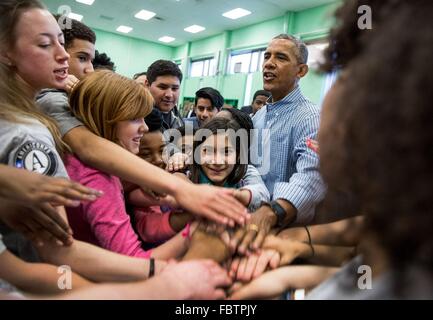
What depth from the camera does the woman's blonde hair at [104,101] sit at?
1.03m

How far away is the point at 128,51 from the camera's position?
10805mm

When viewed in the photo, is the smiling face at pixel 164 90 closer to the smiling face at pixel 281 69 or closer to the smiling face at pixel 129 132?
the smiling face at pixel 281 69

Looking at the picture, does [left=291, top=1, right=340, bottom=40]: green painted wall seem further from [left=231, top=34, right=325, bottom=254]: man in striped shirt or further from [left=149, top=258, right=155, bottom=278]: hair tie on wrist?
[left=149, top=258, right=155, bottom=278]: hair tie on wrist

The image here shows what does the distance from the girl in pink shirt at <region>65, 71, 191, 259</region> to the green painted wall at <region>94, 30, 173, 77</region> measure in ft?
33.3

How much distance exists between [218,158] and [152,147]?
0.34 m

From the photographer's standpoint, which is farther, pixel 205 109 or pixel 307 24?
pixel 307 24

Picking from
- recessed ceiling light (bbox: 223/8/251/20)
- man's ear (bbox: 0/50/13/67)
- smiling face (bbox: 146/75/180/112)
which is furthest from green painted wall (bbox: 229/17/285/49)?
man's ear (bbox: 0/50/13/67)

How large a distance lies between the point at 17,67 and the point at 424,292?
47.9 inches

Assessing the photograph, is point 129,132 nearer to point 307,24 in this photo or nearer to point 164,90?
point 164,90

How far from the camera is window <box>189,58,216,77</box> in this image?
9538 mm

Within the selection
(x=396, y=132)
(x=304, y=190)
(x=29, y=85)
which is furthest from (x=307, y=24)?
(x=396, y=132)

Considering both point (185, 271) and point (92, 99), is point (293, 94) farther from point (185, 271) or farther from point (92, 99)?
point (185, 271)

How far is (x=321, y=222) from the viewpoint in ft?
3.76

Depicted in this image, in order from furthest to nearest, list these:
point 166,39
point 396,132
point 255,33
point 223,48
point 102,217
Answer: point 166,39
point 223,48
point 255,33
point 102,217
point 396,132
